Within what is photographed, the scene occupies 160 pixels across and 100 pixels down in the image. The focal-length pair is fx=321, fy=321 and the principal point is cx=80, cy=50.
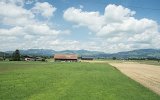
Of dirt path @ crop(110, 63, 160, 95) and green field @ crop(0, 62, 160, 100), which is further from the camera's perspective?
dirt path @ crop(110, 63, 160, 95)

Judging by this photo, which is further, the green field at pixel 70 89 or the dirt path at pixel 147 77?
the dirt path at pixel 147 77

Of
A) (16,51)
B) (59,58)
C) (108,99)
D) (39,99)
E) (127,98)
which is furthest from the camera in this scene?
(59,58)

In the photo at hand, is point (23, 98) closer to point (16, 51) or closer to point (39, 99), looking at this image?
point (39, 99)

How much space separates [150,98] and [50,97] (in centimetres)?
693

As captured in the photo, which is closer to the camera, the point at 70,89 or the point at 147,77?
the point at 70,89

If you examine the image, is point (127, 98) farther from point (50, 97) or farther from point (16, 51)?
point (16, 51)

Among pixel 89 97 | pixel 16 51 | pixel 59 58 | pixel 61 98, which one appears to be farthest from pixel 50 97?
pixel 59 58

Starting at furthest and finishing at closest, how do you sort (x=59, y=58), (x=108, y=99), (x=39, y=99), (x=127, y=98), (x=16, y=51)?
1. (x=59, y=58)
2. (x=16, y=51)
3. (x=127, y=98)
4. (x=108, y=99)
5. (x=39, y=99)

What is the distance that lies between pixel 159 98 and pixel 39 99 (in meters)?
8.55

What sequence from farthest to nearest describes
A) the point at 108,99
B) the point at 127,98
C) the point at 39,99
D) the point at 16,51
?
1. the point at 16,51
2. the point at 127,98
3. the point at 108,99
4. the point at 39,99

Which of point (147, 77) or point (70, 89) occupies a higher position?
point (70, 89)

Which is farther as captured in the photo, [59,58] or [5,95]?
[59,58]

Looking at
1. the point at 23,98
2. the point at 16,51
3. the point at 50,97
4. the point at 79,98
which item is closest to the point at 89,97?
the point at 79,98

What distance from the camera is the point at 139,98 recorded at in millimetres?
21328
